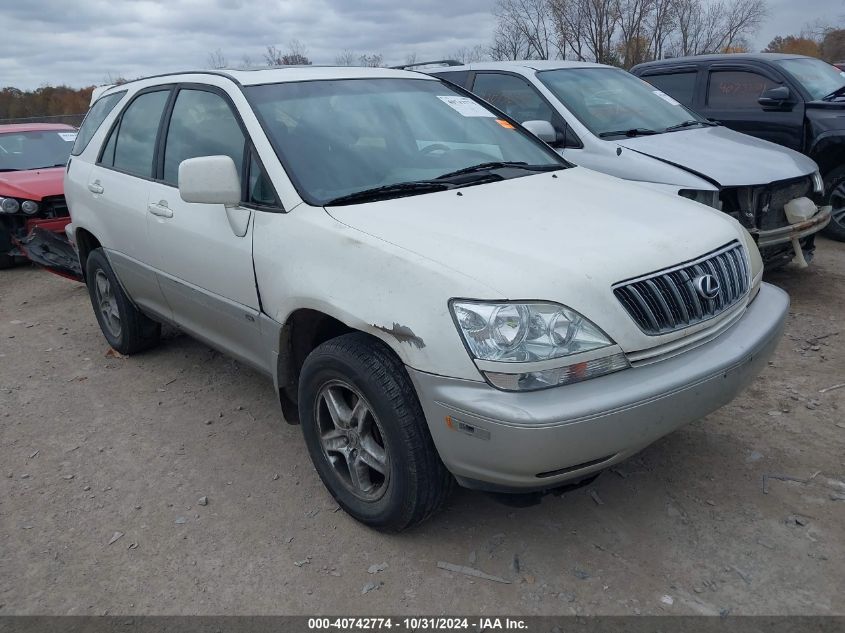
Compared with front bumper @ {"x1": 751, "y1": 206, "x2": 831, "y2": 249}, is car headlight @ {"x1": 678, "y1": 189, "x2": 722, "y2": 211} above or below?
above

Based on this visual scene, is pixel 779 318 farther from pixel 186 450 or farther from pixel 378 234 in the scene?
pixel 186 450

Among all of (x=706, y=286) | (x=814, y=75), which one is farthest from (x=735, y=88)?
(x=706, y=286)

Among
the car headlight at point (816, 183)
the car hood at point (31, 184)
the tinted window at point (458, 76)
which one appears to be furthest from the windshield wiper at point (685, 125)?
the car hood at point (31, 184)

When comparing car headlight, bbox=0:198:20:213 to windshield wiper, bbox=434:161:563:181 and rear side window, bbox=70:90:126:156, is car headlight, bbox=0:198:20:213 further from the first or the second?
windshield wiper, bbox=434:161:563:181

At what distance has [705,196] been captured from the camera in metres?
5.18

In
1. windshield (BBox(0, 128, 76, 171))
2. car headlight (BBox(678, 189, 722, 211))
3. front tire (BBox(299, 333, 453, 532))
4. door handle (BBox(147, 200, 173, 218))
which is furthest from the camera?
windshield (BBox(0, 128, 76, 171))

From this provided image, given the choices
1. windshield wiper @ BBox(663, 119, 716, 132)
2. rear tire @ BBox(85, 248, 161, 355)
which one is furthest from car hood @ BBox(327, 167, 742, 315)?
windshield wiper @ BBox(663, 119, 716, 132)

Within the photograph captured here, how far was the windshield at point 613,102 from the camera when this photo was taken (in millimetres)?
6047

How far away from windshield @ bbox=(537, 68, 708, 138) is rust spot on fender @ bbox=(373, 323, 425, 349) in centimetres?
396

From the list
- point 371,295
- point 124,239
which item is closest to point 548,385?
point 371,295

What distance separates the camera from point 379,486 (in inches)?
119

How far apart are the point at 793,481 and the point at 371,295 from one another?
2.04m

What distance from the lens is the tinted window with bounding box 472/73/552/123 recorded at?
6.19 meters

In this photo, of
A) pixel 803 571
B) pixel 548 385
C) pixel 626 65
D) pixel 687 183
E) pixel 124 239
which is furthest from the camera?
pixel 626 65
